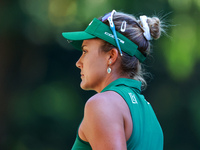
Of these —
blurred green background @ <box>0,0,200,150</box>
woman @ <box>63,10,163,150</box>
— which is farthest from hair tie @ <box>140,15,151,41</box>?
blurred green background @ <box>0,0,200,150</box>

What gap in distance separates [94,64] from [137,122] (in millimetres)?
419

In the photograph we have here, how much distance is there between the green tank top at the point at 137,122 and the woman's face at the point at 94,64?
10 cm

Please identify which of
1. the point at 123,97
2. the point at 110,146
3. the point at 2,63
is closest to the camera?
the point at 110,146

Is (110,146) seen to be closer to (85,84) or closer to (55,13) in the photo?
(85,84)

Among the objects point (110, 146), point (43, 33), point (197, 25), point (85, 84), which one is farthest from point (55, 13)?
point (110, 146)

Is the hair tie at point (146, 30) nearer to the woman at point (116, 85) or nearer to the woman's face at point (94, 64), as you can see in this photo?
the woman at point (116, 85)

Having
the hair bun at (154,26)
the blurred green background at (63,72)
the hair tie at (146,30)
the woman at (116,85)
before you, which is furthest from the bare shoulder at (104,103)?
the blurred green background at (63,72)

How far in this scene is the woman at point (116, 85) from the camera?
1.52 metres

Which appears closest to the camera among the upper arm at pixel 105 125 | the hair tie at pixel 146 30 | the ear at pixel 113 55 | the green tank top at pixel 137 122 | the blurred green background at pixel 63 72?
the upper arm at pixel 105 125

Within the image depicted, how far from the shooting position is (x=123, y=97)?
166cm

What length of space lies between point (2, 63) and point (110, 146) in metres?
4.88

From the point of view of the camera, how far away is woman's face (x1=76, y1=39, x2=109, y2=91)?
1.91 metres

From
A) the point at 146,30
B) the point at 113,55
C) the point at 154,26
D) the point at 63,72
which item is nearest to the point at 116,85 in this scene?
the point at 113,55

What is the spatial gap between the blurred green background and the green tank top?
4.59m
